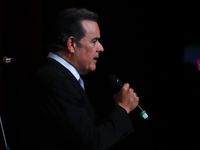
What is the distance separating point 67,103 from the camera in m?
0.88

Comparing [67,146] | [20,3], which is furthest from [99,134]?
[20,3]

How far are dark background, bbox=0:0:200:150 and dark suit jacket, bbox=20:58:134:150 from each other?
2.96 ft

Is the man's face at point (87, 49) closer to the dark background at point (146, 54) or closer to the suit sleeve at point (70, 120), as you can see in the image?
the suit sleeve at point (70, 120)

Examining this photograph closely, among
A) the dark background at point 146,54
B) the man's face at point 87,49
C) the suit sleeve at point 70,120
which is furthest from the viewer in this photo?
the dark background at point 146,54

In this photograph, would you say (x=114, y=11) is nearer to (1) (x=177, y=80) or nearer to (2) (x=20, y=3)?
(1) (x=177, y=80)

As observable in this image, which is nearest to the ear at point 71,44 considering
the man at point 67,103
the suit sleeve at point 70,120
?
the man at point 67,103

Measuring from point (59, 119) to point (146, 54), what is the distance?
45.9 inches

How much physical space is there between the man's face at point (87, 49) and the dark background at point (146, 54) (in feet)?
2.52

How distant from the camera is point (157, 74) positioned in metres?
1.82

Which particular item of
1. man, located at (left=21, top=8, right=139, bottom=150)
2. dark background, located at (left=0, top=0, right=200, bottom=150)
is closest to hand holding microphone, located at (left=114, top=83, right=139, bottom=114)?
man, located at (left=21, top=8, right=139, bottom=150)

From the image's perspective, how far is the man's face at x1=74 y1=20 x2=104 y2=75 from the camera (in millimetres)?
1125

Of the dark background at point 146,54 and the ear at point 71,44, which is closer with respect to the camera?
the ear at point 71,44

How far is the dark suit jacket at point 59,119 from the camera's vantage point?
869 mm

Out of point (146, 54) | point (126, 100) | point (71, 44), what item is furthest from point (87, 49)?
point (146, 54)
